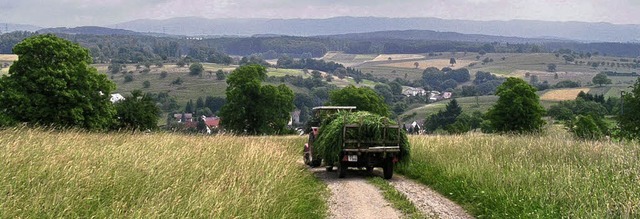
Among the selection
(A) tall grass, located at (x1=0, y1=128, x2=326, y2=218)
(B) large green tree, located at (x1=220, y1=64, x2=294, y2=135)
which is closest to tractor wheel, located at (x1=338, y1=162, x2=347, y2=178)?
(A) tall grass, located at (x1=0, y1=128, x2=326, y2=218)

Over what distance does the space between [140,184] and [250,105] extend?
54.2 m

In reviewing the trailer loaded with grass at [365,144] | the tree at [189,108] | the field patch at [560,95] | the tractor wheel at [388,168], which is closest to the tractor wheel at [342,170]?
the trailer loaded with grass at [365,144]

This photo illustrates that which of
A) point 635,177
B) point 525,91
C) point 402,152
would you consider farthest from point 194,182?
point 525,91

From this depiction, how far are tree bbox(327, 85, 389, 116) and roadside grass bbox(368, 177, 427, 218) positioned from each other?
5316 cm

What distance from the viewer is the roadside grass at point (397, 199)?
11.7 m

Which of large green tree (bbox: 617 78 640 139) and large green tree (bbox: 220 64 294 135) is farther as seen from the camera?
large green tree (bbox: 220 64 294 135)

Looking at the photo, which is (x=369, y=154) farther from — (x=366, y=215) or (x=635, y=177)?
(x=635, y=177)

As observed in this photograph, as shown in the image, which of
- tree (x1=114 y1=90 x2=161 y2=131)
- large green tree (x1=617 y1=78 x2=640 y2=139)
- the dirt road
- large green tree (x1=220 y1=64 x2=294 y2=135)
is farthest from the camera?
large green tree (x1=220 y1=64 x2=294 y2=135)

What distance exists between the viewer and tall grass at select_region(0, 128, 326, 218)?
7175 millimetres

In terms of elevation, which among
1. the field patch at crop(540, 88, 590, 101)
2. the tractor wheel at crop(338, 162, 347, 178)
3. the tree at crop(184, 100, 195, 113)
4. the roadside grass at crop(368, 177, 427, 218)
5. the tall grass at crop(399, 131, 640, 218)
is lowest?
the tree at crop(184, 100, 195, 113)

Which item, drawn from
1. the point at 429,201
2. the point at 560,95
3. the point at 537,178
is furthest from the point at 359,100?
the point at 560,95

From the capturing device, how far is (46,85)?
36.5 metres

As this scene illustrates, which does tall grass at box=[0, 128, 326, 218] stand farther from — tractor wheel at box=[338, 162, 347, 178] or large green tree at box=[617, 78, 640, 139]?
large green tree at box=[617, 78, 640, 139]

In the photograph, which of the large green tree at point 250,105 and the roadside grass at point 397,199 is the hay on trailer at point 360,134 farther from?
the large green tree at point 250,105
